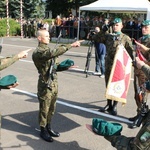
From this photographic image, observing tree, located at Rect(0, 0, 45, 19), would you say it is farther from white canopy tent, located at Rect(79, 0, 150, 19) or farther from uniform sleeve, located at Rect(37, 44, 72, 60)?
uniform sleeve, located at Rect(37, 44, 72, 60)

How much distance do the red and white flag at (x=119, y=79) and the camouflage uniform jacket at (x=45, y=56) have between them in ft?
3.20

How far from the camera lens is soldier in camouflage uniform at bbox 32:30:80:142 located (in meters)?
4.31

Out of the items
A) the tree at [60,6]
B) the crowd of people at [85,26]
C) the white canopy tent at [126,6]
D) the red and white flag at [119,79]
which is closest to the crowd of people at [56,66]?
the red and white flag at [119,79]

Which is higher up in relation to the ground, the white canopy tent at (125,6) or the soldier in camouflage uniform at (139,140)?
the white canopy tent at (125,6)

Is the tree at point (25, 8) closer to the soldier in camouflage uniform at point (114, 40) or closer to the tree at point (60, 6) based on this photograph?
the tree at point (60, 6)

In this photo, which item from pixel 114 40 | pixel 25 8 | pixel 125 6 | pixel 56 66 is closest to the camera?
pixel 56 66

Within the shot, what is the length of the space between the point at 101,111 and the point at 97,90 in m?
1.75

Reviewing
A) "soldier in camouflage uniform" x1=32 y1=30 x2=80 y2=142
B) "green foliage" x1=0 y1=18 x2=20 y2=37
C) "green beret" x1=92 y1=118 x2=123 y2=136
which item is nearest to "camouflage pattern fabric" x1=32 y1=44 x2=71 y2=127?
"soldier in camouflage uniform" x1=32 y1=30 x2=80 y2=142

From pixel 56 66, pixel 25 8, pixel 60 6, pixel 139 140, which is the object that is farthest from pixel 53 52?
pixel 60 6

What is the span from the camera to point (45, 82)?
456 centimetres

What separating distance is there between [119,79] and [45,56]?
135 centimetres

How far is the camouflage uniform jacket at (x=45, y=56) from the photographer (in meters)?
4.09

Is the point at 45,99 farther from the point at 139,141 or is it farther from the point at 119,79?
the point at 139,141

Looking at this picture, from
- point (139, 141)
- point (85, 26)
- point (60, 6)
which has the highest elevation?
point (60, 6)
